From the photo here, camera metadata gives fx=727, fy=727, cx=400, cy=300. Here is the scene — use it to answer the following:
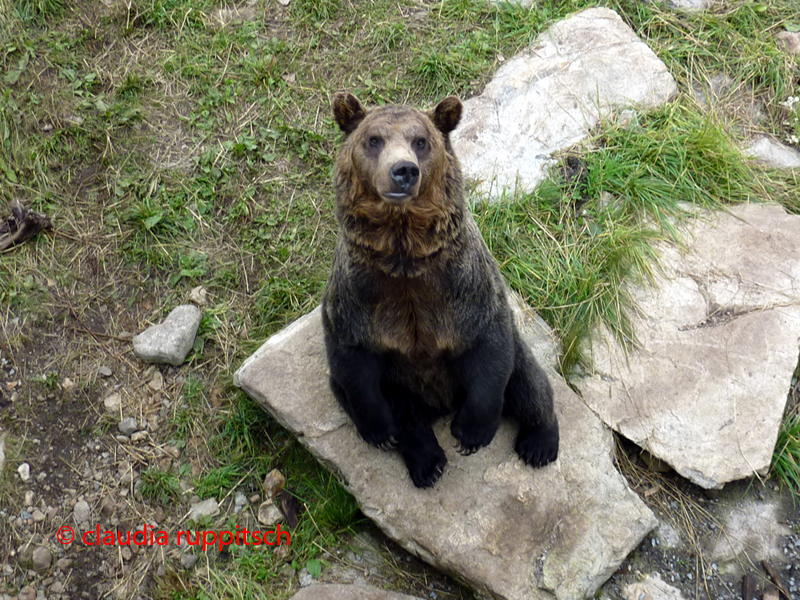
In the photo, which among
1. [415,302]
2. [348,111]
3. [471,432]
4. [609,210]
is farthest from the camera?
[609,210]

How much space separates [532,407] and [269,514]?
208 centimetres

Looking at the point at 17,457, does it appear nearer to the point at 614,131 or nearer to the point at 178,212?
the point at 178,212

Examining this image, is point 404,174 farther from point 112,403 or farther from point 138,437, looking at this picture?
point 112,403

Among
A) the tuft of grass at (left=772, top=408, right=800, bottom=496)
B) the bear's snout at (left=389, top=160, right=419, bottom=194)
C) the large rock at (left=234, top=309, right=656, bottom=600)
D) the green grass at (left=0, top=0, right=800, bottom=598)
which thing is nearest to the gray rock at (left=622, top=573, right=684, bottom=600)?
the large rock at (left=234, top=309, right=656, bottom=600)

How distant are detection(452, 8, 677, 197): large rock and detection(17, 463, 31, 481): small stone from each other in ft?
14.1

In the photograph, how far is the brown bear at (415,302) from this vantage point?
3936 mm

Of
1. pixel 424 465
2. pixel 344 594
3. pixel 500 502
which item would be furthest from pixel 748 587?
pixel 344 594

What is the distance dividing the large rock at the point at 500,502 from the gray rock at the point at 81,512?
4.83 feet

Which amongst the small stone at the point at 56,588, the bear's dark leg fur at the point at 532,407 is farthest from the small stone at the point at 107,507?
the bear's dark leg fur at the point at 532,407

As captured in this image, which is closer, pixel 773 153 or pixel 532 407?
pixel 532 407

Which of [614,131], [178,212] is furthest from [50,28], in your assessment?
[614,131]

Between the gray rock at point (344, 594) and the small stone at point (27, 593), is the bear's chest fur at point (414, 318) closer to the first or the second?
the gray rock at point (344, 594)

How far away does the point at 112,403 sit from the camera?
5777mm

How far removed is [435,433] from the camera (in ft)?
16.9
